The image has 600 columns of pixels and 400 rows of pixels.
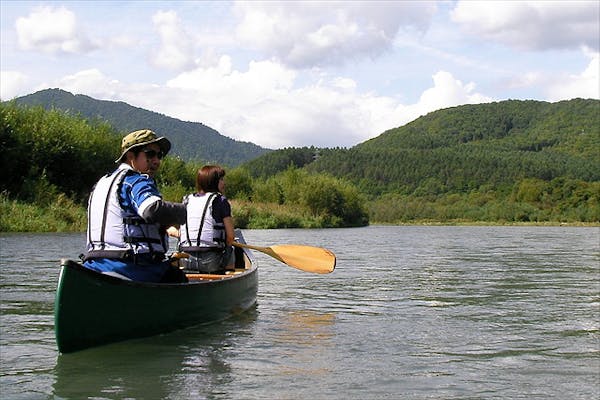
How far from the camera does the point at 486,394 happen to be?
4719 millimetres

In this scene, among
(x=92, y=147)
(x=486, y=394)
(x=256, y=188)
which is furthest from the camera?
(x=256, y=188)

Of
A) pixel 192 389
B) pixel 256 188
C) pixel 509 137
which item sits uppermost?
pixel 509 137

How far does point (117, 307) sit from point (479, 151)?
13405 centimetres

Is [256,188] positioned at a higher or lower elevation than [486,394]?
higher

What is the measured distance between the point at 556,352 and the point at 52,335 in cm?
431

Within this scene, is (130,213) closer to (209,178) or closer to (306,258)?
(209,178)

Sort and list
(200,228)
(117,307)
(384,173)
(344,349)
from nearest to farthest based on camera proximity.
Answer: (117,307)
(344,349)
(200,228)
(384,173)

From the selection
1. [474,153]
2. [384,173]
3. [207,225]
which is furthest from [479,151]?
[207,225]

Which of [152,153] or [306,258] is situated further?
[306,258]

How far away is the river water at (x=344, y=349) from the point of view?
4.84m

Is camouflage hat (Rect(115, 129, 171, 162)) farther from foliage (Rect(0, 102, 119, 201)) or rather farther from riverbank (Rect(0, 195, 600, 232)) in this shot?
foliage (Rect(0, 102, 119, 201))

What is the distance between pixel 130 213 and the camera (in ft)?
18.5

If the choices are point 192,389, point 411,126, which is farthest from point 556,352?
point 411,126

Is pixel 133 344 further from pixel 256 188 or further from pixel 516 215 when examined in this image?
pixel 516 215
